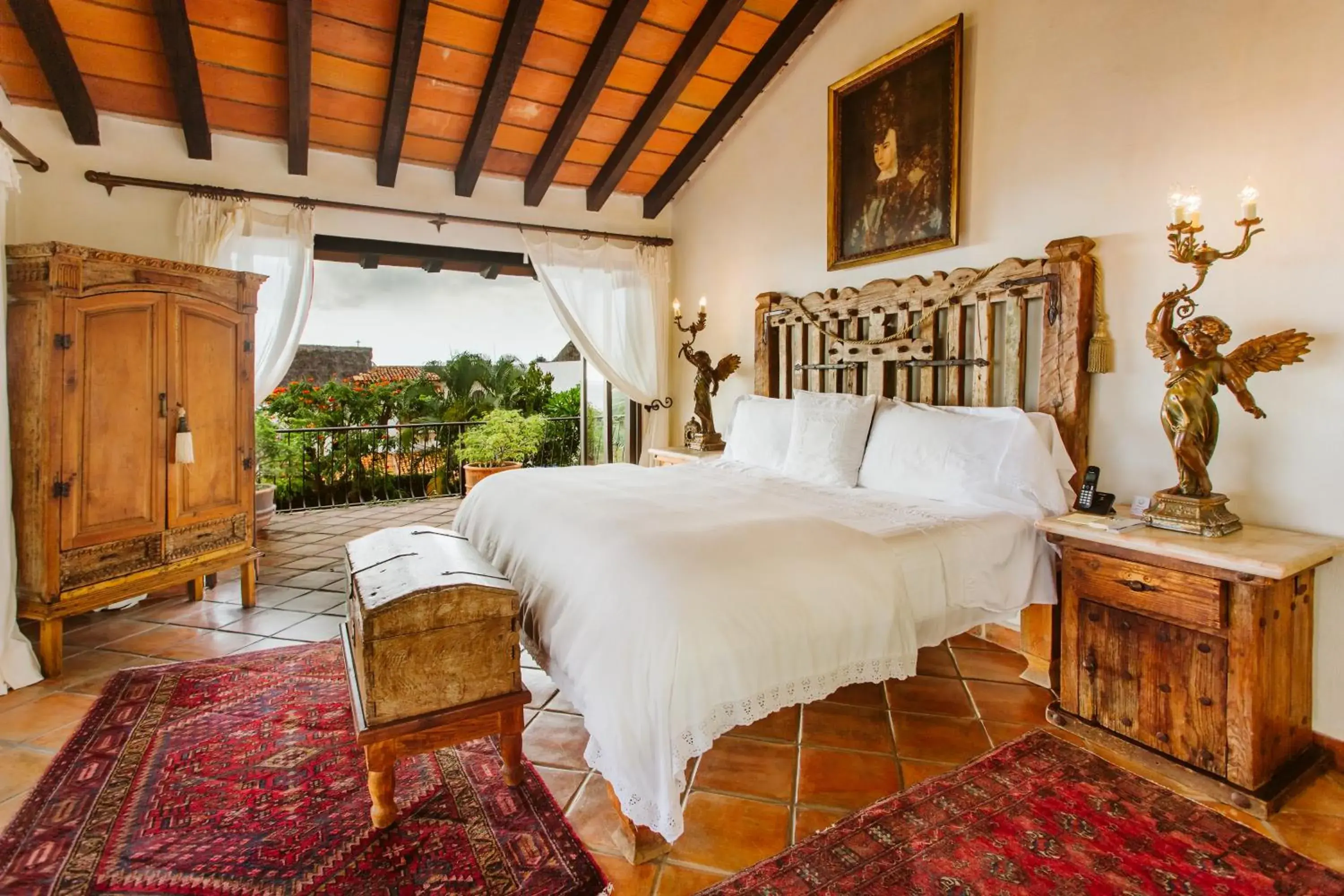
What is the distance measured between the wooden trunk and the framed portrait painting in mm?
2819

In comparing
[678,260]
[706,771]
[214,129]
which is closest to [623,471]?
[706,771]

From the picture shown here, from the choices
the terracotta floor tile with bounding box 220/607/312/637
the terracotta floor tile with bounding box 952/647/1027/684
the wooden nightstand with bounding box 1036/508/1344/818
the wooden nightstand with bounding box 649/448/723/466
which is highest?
the wooden nightstand with bounding box 649/448/723/466

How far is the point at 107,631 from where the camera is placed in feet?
10.3

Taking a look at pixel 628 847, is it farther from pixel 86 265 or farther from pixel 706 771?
pixel 86 265

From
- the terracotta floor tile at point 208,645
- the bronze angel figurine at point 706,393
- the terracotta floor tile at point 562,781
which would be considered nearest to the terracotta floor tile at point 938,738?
the terracotta floor tile at point 562,781

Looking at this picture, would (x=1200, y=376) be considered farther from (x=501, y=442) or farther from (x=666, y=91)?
(x=501, y=442)

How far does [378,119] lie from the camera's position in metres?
4.19

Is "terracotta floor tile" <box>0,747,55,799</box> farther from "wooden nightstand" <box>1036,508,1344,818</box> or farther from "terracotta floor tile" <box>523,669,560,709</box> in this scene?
"wooden nightstand" <box>1036,508,1344,818</box>

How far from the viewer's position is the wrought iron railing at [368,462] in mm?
6293

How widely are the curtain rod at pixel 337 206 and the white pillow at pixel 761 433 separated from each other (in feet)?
7.02

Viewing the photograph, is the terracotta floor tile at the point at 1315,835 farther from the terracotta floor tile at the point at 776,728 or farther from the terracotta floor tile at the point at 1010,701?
the terracotta floor tile at the point at 776,728

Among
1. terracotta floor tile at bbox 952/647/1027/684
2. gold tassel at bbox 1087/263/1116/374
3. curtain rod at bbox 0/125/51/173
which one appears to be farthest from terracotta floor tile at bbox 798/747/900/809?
curtain rod at bbox 0/125/51/173

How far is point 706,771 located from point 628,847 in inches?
17.3

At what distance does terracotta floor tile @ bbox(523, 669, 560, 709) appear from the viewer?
98.3 inches
